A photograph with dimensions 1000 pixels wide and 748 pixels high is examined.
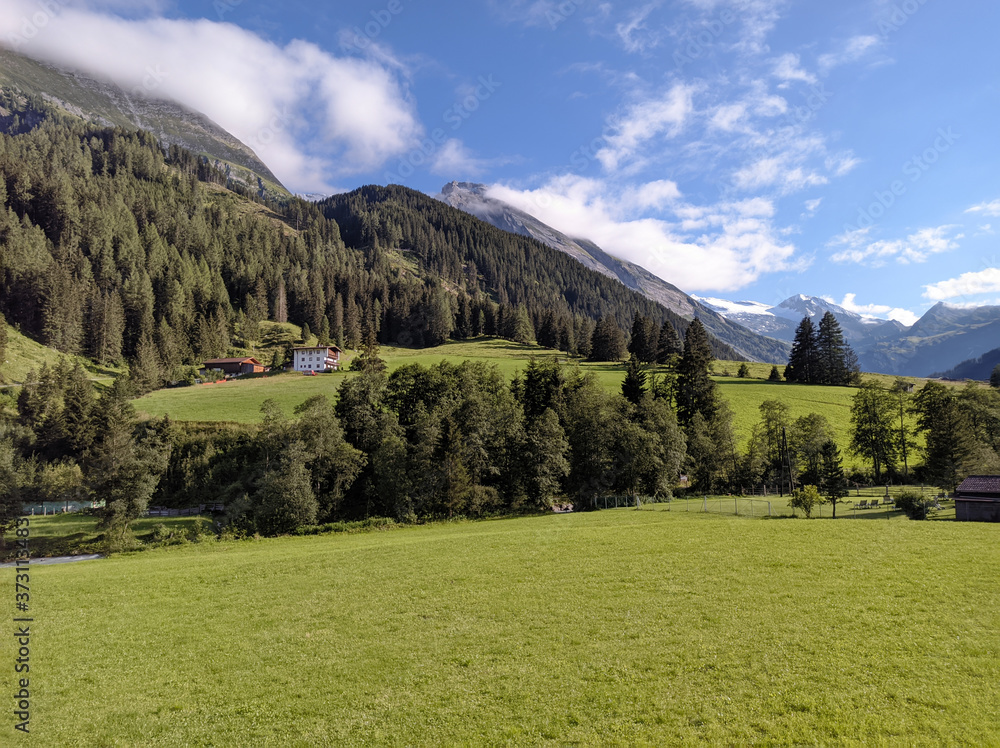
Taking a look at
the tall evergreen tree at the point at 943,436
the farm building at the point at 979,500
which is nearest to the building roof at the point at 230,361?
the farm building at the point at 979,500

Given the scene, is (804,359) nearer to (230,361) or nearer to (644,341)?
(644,341)

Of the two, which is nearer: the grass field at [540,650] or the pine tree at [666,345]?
the grass field at [540,650]

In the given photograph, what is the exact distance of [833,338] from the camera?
113 metres

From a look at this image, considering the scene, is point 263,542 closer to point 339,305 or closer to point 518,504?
point 518,504

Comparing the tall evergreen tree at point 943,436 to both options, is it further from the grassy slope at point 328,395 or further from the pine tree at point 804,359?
the pine tree at point 804,359

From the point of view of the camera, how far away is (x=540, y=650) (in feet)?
50.6

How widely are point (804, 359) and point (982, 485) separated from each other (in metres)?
83.7

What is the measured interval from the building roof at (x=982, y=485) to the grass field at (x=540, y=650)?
16053mm

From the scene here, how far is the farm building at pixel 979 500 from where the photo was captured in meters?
39.1

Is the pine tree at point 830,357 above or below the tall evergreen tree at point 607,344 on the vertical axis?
below

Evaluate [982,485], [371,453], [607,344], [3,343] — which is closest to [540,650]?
[371,453]

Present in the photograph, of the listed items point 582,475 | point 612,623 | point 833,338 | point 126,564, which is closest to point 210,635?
point 612,623

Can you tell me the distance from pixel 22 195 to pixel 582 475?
202022 millimetres

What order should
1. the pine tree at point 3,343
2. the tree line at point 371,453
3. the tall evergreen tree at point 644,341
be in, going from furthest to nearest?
the tall evergreen tree at point 644,341 < the pine tree at point 3,343 < the tree line at point 371,453
